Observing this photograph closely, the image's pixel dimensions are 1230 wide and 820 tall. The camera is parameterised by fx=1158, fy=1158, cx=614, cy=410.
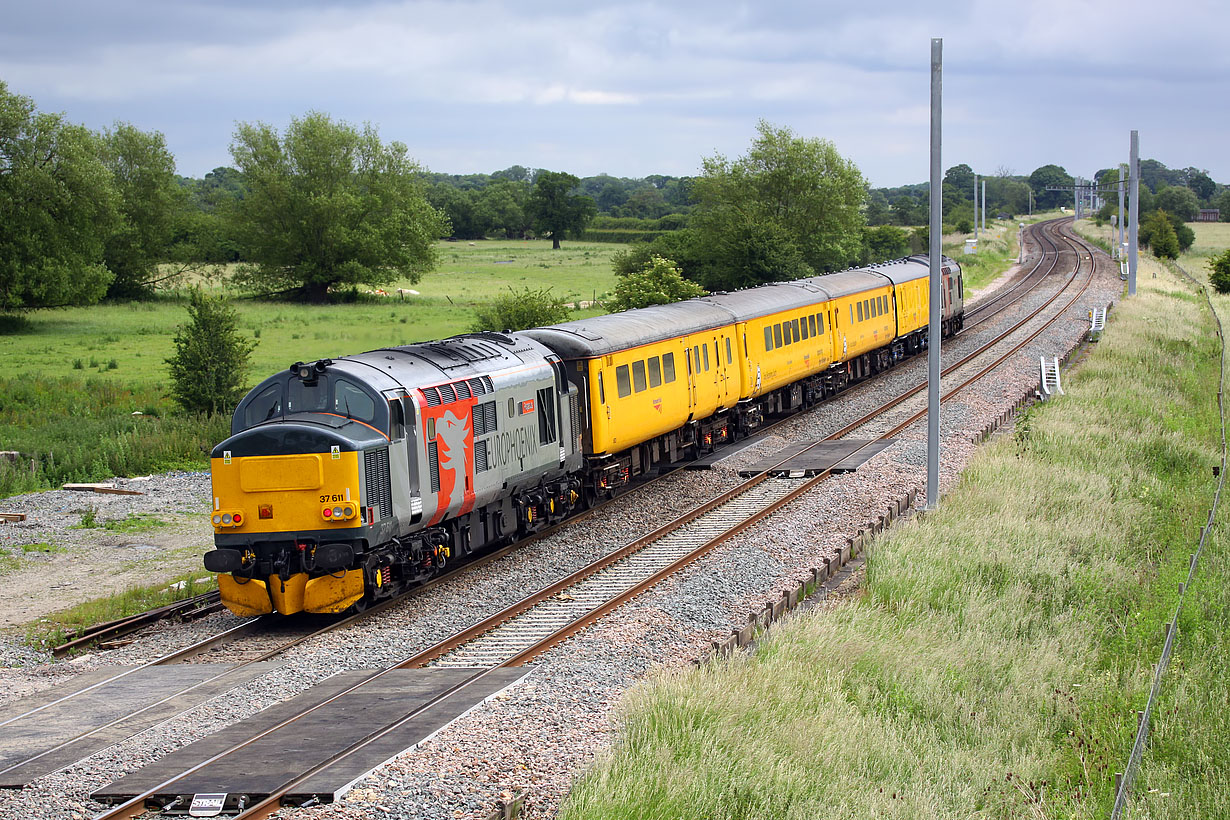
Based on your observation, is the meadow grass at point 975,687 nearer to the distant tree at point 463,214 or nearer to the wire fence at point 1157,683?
the wire fence at point 1157,683

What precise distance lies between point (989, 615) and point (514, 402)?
757 centimetres

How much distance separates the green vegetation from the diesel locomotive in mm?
1341

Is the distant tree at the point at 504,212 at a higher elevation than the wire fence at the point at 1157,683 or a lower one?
higher

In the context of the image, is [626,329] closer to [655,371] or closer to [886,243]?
[655,371]

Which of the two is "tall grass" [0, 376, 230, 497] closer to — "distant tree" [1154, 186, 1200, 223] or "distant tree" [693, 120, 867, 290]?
"distant tree" [693, 120, 867, 290]

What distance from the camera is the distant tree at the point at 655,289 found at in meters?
48.0

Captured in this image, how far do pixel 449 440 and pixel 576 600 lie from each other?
9.33 feet

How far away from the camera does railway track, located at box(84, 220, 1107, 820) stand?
997 cm

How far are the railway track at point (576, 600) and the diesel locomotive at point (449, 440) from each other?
6.00 feet

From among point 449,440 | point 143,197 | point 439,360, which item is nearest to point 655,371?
point 439,360

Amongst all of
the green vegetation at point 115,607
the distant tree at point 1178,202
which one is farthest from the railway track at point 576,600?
the distant tree at point 1178,202

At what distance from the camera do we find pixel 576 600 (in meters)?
15.2

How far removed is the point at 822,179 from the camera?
75062mm

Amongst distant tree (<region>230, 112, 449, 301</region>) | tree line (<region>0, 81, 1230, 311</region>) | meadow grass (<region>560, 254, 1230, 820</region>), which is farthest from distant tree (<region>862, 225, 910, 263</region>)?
meadow grass (<region>560, 254, 1230, 820</region>)
